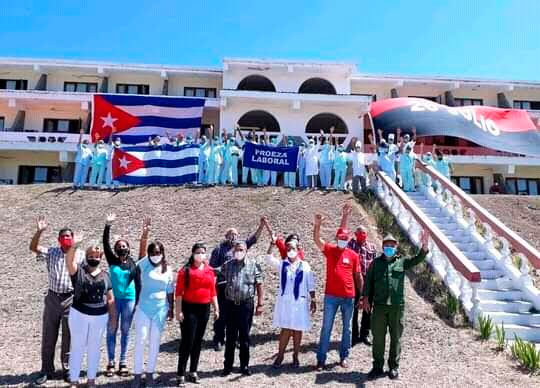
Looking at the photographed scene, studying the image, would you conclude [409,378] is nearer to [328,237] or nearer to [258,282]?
[258,282]

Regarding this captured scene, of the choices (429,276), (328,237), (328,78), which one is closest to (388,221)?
(328,237)

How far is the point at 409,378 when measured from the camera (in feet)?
21.2

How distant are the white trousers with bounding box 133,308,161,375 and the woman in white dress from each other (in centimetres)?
169

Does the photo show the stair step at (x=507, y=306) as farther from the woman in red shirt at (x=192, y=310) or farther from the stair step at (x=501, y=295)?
the woman in red shirt at (x=192, y=310)

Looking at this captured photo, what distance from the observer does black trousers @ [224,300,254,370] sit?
21.2 feet

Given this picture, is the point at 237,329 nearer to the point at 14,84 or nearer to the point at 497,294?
the point at 497,294

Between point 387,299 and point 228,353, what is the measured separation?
2.20 meters

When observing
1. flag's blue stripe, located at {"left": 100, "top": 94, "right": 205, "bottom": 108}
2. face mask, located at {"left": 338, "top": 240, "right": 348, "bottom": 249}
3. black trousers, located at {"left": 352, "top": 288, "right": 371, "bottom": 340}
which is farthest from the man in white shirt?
face mask, located at {"left": 338, "top": 240, "right": 348, "bottom": 249}

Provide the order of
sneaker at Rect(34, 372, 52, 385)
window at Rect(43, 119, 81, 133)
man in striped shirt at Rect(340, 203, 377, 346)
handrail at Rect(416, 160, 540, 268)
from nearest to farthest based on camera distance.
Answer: sneaker at Rect(34, 372, 52, 385) → man in striped shirt at Rect(340, 203, 377, 346) → handrail at Rect(416, 160, 540, 268) → window at Rect(43, 119, 81, 133)

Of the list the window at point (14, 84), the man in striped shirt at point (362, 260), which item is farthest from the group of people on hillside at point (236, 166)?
the window at point (14, 84)

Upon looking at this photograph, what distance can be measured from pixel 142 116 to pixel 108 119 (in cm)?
132

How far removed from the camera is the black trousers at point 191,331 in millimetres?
6105

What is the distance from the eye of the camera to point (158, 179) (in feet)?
50.6

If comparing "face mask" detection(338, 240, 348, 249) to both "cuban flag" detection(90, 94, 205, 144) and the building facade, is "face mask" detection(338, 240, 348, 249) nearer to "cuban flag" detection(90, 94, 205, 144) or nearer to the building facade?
"cuban flag" detection(90, 94, 205, 144)
